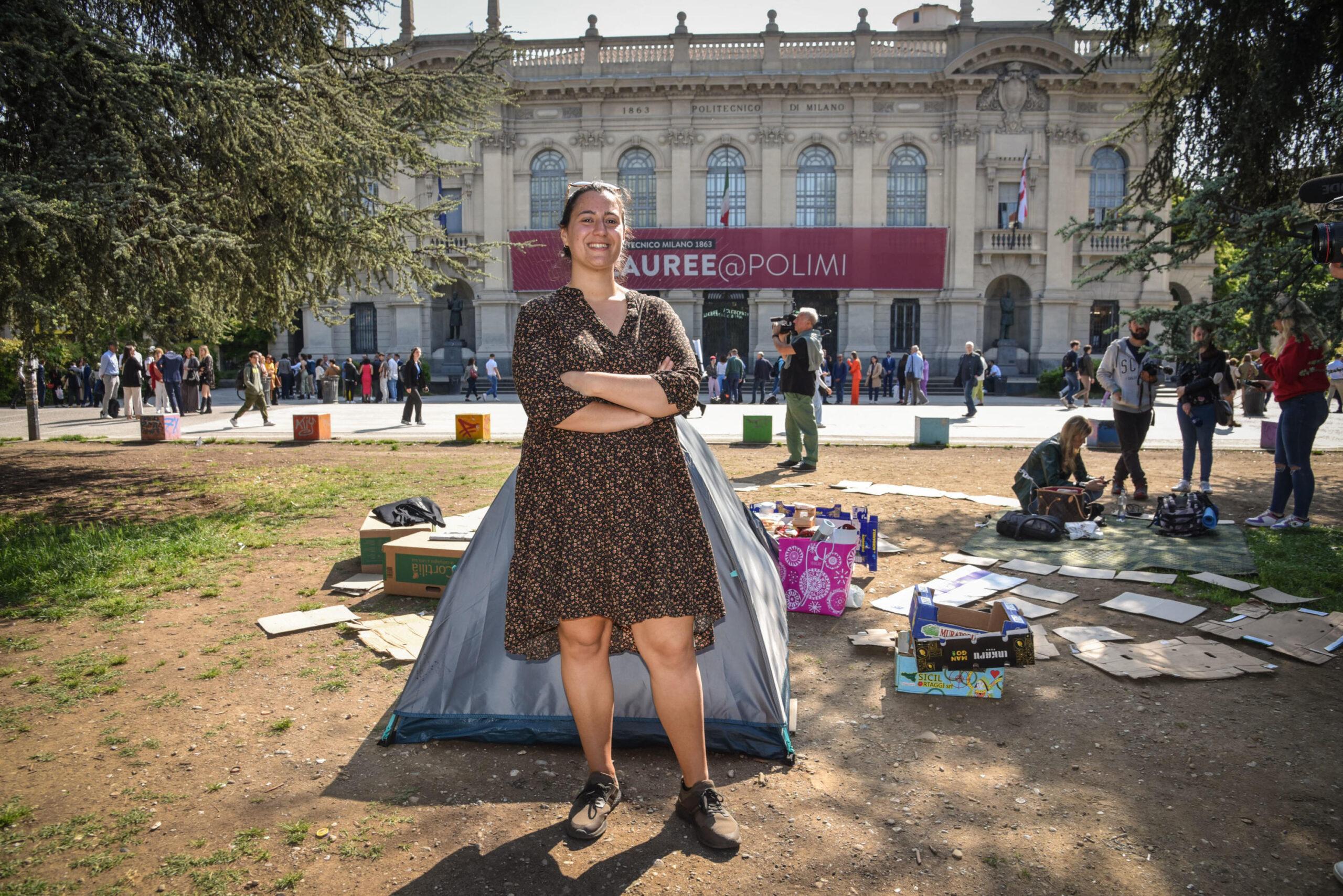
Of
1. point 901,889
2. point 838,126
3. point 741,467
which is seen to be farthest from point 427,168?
point 838,126

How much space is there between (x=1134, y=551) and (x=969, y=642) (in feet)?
11.9

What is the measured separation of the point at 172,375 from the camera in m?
21.2

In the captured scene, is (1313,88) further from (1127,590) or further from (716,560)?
(716,560)

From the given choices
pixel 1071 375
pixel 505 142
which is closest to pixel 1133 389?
pixel 1071 375

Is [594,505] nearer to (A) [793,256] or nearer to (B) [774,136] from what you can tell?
(A) [793,256]

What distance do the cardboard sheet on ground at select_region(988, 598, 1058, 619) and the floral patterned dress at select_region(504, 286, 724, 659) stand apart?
3.20m

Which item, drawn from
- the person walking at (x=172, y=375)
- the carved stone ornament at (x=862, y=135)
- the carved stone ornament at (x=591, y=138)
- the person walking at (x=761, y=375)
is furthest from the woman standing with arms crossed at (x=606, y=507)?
the carved stone ornament at (x=862, y=135)

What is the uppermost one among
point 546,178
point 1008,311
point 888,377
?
point 546,178

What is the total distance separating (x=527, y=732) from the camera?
3582 millimetres

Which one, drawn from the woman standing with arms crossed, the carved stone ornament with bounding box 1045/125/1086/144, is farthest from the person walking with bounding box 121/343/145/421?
the carved stone ornament with bounding box 1045/125/1086/144

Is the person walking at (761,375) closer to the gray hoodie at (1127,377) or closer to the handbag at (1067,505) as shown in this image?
the gray hoodie at (1127,377)

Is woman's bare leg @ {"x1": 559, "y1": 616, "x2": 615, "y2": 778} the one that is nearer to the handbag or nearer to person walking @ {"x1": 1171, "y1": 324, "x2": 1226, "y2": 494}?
the handbag

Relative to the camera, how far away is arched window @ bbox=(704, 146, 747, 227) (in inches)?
1393

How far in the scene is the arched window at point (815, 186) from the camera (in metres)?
35.3
